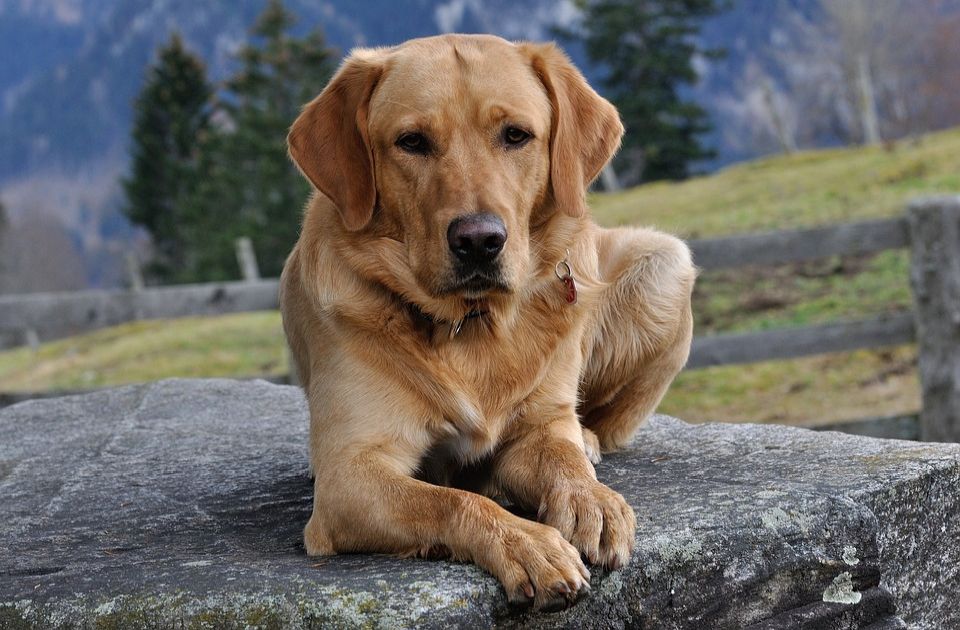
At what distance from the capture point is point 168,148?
4269cm

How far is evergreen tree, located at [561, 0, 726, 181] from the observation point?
1463 inches

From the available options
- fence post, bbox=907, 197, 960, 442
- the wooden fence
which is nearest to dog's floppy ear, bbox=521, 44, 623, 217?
the wooden fence

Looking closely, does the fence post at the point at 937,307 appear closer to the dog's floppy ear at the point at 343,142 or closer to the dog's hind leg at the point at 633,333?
the dog's hind leg at the point at 633,333

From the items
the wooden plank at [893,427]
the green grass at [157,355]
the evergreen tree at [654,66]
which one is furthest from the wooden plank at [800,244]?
the evergreen tree at [654,66]

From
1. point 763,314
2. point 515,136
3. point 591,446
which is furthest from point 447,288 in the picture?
point 763,314

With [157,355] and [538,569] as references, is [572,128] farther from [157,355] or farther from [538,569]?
[157,355]

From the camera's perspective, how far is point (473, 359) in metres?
2.85

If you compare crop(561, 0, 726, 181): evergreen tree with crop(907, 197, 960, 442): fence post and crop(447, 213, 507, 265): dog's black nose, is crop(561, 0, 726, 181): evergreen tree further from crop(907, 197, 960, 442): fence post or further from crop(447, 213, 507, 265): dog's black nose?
crop(447, 213, 507, 265): dog's black nose

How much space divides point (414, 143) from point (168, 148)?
42401 millimetres

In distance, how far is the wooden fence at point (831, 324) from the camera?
622cm

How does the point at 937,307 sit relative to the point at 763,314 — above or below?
above

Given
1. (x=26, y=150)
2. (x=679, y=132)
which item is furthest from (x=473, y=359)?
(x=26, y=150)

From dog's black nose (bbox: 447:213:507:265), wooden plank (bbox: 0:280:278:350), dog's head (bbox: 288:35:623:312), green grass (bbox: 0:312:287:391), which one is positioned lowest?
green grass (bbox: 0:312:287:391)

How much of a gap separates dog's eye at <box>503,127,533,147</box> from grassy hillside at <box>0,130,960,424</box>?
5.05 ft
